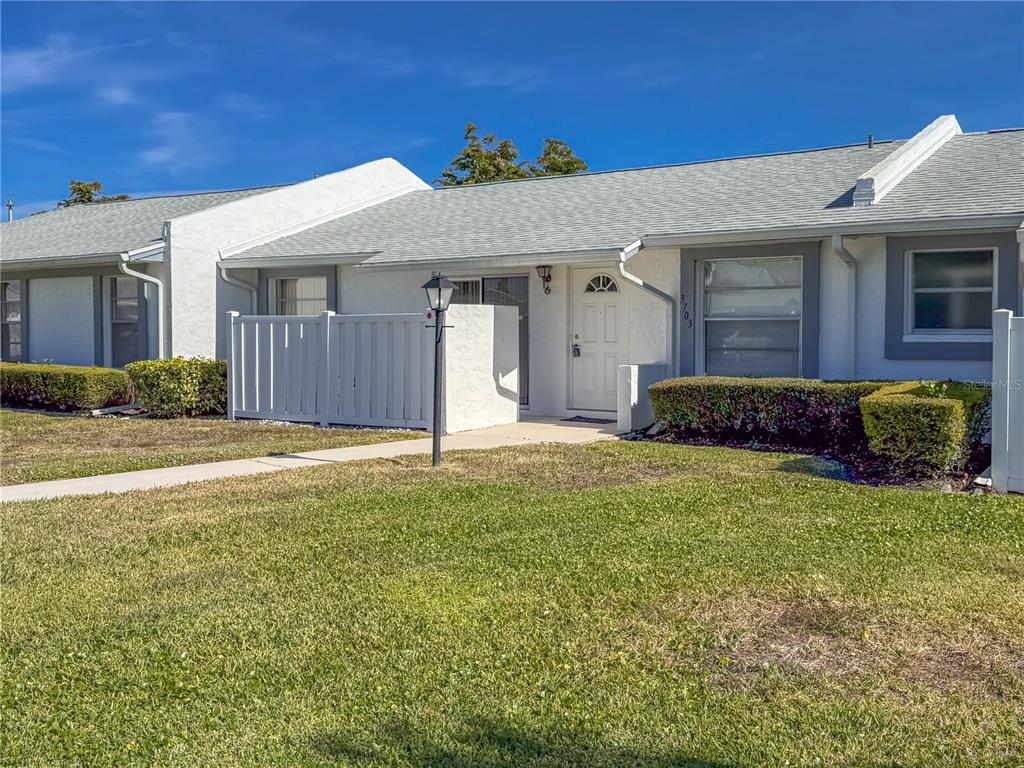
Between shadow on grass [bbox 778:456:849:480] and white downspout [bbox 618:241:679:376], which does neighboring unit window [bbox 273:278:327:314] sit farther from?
shadow on grass [bbox 778:456:849:480]

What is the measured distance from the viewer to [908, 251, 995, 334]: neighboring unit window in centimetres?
1142

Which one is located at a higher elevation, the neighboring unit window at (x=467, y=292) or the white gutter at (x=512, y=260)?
the white gutter at (x=512, y=260)

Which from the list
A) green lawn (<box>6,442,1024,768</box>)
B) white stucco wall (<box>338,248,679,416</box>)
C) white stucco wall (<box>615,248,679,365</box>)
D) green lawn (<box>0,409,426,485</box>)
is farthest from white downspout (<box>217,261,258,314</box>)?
green lawn (<box>6,442,1024,768</box>)

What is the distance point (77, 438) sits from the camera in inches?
498

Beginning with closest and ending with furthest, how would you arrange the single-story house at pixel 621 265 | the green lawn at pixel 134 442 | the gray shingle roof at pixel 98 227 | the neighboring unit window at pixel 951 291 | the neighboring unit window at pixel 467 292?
the green lawn at pixel 134 442 < the neighboring unit window at pixel 951 291 < the single-story house at pixel 621 265 < the neighboring unit window at pixel 467 292 < the gray shingle roof at pixel 98 227

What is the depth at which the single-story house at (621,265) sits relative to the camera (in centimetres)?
1170

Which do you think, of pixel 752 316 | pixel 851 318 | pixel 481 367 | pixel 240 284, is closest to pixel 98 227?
pixel 240 284

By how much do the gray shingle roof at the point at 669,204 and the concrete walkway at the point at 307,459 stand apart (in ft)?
8.63

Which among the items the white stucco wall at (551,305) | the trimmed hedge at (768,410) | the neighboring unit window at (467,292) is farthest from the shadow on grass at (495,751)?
the neighboring unit window at (467,292)

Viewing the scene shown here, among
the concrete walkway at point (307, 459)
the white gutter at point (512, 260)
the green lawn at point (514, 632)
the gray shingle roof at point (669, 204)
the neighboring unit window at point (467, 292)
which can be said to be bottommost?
the green lawn at point (514, 632)

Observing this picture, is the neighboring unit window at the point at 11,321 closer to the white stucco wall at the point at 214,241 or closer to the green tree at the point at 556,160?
the white stucco wall at the point at 214,241

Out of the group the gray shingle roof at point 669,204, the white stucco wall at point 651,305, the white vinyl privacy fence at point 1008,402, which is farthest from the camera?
the white stucco wall at point 651,305

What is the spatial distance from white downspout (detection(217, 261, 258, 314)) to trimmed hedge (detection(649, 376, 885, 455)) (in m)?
9.26

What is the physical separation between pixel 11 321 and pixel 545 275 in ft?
43.8
